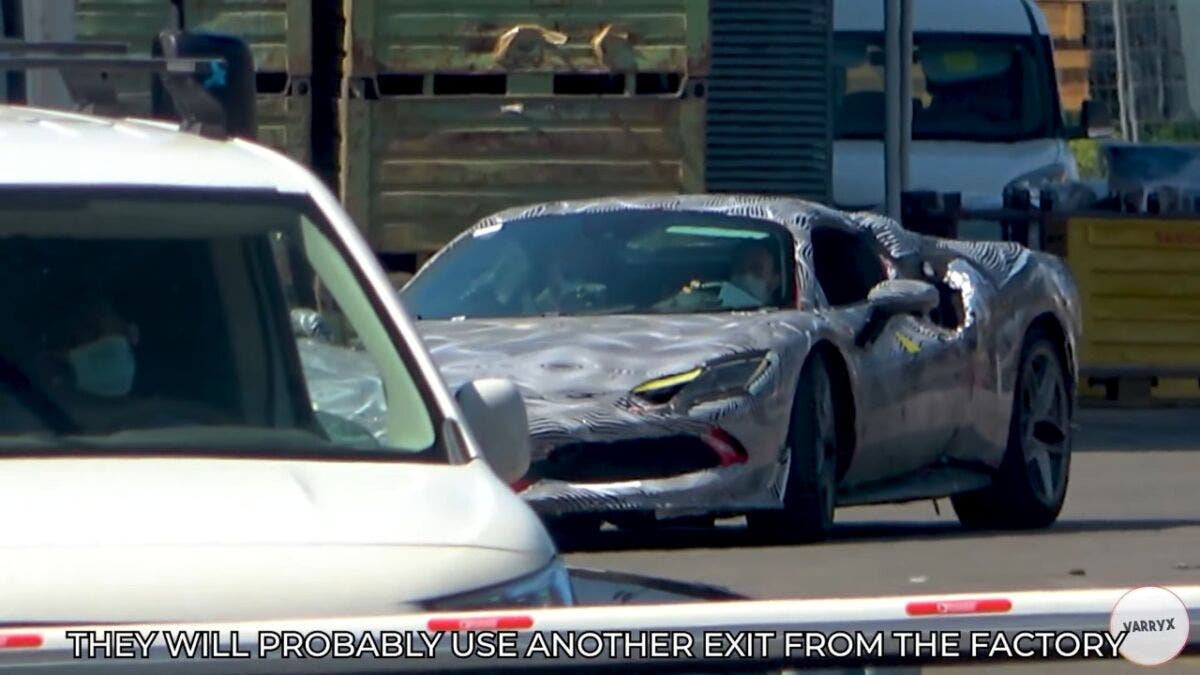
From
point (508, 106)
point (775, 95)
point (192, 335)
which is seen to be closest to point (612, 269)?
point (508, 106)

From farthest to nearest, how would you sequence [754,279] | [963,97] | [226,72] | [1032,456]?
[963,97] < [1032,456] < [754,279] < [226,72]

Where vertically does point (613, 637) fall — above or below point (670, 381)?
above

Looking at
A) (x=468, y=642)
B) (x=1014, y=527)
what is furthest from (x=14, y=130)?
(x=1014, y=527)

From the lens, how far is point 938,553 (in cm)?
1003

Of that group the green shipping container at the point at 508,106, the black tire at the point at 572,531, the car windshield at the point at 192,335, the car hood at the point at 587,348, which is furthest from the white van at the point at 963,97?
the car windshield at the point at 192,335

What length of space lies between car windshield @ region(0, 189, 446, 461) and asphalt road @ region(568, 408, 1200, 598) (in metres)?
3.74

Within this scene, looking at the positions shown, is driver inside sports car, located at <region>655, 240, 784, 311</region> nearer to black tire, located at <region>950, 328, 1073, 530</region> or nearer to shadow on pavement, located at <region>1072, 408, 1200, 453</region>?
black tire, located at <region>950, 328, 1073, 530</region>

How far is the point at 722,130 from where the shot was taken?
17.9 m

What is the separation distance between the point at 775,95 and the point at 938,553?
809 centimetres

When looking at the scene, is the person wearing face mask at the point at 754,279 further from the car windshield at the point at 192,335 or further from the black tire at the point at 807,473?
the car windshield at the point at 192,335

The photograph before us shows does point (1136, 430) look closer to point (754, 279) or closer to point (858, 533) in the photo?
point (858, 533)

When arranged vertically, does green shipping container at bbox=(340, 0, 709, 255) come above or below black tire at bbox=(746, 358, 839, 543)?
above

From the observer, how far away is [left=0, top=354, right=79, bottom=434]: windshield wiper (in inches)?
173

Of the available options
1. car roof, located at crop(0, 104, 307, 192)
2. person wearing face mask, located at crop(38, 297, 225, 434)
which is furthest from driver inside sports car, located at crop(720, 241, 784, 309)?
person wearing face mask, located at crop(38, 297, 225, 434)
